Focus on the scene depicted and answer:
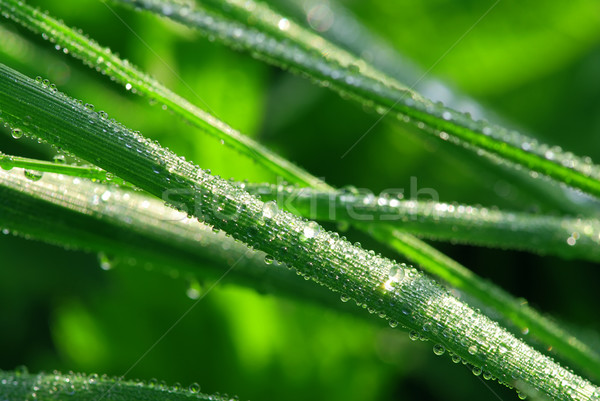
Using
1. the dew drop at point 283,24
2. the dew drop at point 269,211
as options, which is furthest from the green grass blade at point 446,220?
the dew drop at point 283,24

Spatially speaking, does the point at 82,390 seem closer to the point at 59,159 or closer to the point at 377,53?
the point at 59,159

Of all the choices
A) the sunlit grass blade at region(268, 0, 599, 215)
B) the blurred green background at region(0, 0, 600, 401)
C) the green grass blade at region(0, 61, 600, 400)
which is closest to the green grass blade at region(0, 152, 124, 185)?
the green grass blade at region(0, 61, 600, 400)

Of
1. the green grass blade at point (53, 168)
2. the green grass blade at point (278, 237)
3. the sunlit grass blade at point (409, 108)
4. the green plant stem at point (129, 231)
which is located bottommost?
the green plant stem at point (129, 231)

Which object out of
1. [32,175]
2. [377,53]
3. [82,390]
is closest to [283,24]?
[377,53]

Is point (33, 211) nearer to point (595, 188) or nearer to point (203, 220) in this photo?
point (203, 220)

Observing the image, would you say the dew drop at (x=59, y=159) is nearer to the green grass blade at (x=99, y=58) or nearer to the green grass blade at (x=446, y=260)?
the green grass blade at (x=99, y=58)

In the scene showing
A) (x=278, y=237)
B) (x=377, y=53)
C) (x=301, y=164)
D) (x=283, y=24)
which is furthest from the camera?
(x=301, y=164)
